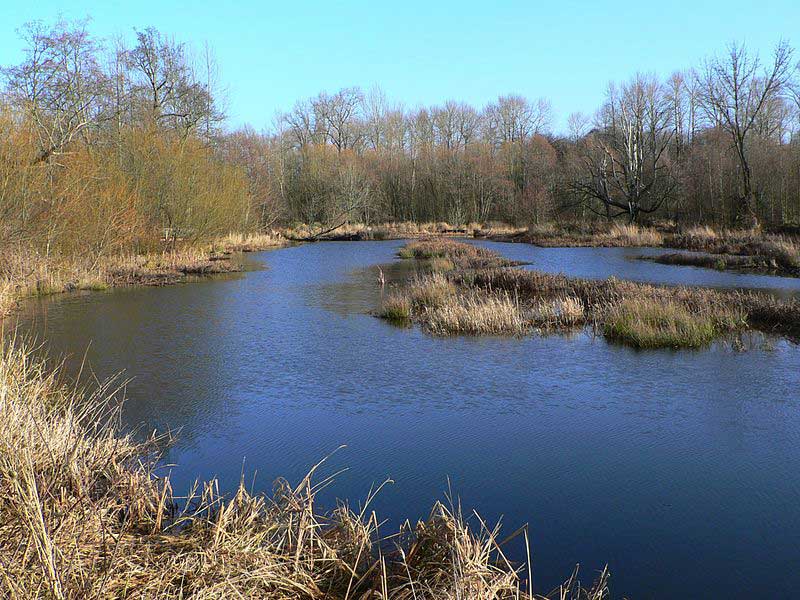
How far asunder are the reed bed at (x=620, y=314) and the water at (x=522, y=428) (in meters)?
0.50

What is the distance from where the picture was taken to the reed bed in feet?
34.2

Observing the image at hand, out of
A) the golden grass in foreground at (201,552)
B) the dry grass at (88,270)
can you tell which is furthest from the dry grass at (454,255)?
the golden grass in foreground at (201,552)

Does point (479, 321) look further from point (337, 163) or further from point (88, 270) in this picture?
point (337, 163)

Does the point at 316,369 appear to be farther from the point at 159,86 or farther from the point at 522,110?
the point at 522,110

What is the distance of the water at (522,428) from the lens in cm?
443

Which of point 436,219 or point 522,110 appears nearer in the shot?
point 436,219

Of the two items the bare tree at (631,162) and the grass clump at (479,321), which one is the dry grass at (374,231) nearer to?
the bare tree at (631,162)

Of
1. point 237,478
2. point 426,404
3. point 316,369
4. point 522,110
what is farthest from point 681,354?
point 522,110

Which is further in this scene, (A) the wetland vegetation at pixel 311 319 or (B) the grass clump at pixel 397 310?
(B) the grass clump at pixel 397 310

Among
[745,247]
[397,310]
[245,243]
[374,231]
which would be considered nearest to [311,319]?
[397,310]

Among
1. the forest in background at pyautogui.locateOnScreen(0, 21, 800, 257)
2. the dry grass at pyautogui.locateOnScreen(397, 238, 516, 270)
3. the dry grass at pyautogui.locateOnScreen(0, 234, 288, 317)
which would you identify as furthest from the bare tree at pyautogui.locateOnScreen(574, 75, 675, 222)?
the dry grass at pyautogui.locateOnScreen(0, 234, 288, 317)

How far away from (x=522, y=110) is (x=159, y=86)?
120ft

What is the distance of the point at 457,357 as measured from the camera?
31.8 ft

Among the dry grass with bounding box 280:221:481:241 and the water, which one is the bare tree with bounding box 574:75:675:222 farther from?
the water
